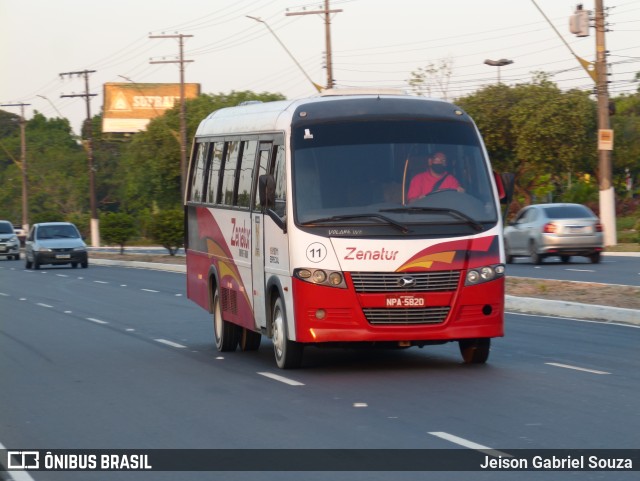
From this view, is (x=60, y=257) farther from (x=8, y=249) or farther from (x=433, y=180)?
(x=433, y=180)

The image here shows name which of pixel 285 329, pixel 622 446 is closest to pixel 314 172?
pixel 285 329

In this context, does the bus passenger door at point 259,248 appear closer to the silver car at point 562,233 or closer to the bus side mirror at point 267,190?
the bus side mirror at point 267,190

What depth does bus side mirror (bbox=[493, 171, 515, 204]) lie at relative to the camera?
47.3 ft

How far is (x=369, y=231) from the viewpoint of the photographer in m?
13.5

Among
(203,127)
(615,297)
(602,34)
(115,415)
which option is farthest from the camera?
(602,34)

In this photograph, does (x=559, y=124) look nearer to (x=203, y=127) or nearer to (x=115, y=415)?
(x=203, y=127)

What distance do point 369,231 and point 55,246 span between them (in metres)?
35.7

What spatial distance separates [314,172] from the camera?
14070mm

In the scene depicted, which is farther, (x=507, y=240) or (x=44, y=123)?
(x=44, y=123)

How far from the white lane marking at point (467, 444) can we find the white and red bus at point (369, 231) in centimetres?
355

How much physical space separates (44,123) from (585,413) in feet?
453

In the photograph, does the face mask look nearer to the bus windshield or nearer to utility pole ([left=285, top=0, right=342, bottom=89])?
the bus windshield

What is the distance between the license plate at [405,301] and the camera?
13.4 metres
